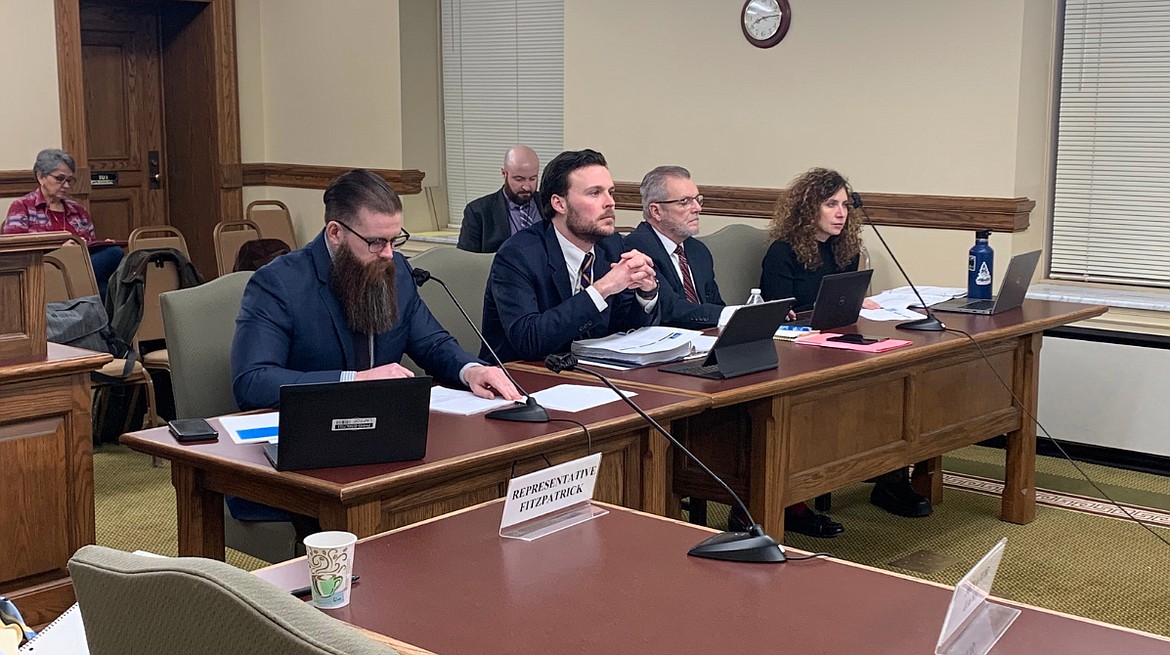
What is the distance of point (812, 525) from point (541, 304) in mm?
1230

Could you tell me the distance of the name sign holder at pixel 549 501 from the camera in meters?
1.93

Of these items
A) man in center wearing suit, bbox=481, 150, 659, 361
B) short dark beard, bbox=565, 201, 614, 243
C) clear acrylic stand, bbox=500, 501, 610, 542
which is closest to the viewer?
clear acrylic stand, bbox=500, 501, 610, 542

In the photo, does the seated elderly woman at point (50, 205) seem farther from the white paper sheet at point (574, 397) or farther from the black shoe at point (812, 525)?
the white paper sheet at point (574, 397)

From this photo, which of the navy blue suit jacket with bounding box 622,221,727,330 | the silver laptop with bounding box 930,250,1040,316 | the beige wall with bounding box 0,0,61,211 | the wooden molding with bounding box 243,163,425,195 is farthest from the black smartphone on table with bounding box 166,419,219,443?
the beige wall with bounding box 0,0,61,211

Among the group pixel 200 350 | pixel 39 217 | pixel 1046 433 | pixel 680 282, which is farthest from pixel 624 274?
pixel 39 217

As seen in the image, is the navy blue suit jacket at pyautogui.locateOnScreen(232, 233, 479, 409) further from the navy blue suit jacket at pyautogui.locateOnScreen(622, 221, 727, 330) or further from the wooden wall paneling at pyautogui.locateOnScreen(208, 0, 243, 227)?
the wooden wall paneling at pyautogui.locateOnScreen(208, 0, 243, 227)

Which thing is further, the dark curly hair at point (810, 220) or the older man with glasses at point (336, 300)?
the dark curly hair at point (810, 220)

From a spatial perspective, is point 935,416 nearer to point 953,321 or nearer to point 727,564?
point 953,321

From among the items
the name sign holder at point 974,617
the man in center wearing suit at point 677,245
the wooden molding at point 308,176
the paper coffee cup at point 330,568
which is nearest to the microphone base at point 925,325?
the man in center wearing suit at point 677,245

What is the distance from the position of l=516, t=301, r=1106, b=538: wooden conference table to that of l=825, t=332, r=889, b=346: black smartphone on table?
0.33ft

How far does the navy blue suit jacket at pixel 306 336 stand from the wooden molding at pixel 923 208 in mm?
2296

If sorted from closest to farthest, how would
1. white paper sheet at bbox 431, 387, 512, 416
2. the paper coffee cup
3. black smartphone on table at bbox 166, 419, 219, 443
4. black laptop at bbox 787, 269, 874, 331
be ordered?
A: the paper coffee cup < black smartphone on table at bbox 166, 419, 219, 443 < white paper sheet at bbox 431, 387, 512, 416 < black laptop at bbox 787, 269, 874, 331

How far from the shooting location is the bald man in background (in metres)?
5.61

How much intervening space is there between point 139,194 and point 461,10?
8.06ft
